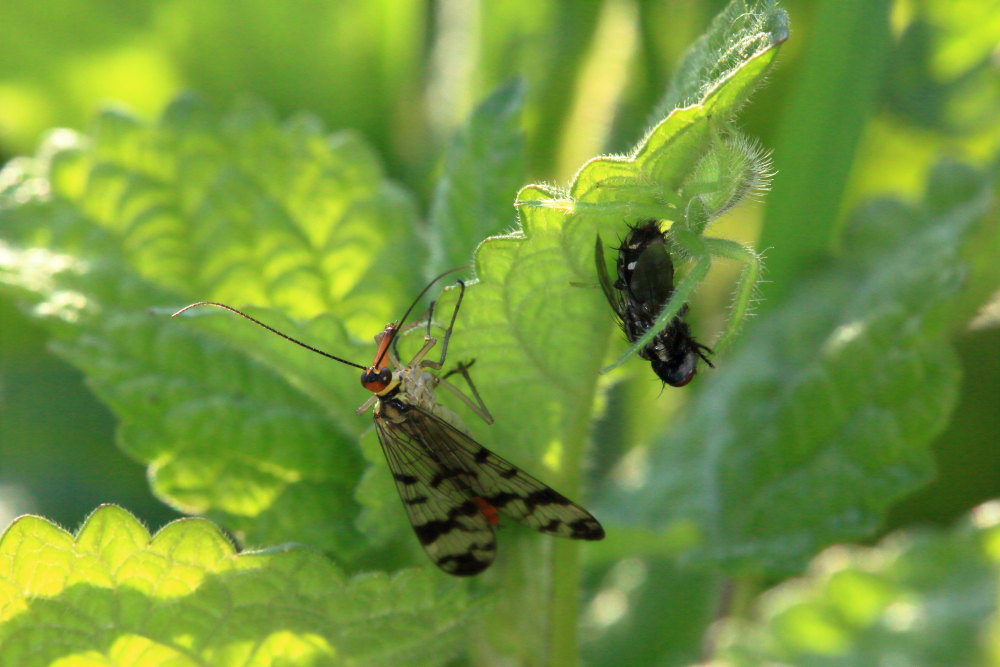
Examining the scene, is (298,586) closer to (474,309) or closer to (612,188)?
(474,309)

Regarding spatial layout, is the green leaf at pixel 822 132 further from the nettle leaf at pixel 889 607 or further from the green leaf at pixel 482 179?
the green leaf at pixel 482 179

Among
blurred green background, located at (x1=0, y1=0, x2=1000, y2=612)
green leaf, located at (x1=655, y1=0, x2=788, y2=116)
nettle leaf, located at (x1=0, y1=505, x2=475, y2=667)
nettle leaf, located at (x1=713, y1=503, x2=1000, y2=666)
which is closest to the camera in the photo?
green leaf, located at (x1=655, y1=0, x2=788, y2=116)

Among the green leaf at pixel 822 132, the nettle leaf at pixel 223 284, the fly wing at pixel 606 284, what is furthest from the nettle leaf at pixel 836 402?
the nettle leaf at pixel 223 284

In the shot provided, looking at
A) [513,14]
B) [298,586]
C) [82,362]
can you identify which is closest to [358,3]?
[513,14]

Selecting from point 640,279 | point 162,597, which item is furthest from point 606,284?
point 162,597

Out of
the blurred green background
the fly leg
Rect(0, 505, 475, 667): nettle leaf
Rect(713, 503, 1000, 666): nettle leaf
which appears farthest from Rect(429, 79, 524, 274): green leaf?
Rect(713, 503, 1000, 666): nettle leaf

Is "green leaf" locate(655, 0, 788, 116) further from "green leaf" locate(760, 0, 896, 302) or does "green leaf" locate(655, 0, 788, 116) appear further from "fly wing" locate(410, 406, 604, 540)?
"green leaf" locate(760, 0, 896, 302)

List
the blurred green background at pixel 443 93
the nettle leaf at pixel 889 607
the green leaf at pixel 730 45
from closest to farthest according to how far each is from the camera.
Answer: the green leaf at pixel 730 45
the nettle leaf at pixel 889 607
the blurred green background at pixel 443 93
